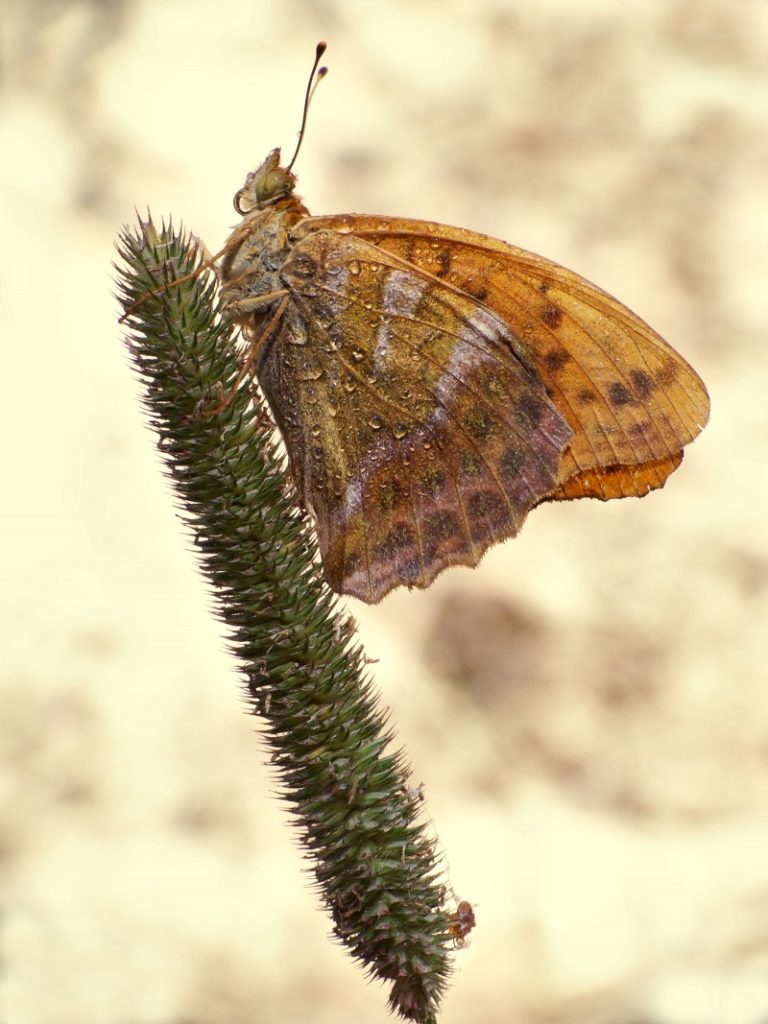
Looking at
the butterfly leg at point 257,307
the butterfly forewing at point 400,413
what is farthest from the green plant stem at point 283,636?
the butterfly forewing at point 400,413

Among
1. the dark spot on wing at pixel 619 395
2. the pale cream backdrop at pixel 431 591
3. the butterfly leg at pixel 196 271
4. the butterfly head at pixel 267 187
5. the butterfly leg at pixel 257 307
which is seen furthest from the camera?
the pale cream backdrop at pixel 431 591

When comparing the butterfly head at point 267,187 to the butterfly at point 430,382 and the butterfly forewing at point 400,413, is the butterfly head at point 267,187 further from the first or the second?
the butterfly forewing at point 400,413

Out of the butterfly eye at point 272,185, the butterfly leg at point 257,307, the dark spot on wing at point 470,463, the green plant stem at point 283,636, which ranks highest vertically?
the butterfly eye at point 272,185

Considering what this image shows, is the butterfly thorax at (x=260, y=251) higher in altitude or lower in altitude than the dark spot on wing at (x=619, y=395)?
higher

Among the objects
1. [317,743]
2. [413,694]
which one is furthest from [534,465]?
[413,694]

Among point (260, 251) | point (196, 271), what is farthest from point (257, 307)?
point (196, 271)

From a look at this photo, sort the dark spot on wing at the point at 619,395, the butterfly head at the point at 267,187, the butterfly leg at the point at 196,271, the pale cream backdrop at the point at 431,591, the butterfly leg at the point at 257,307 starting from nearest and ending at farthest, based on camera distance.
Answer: the butterfly leg at the point at 196,271
the butterfly leg at the point at 257,307
the dark spot on wing at the point at 619,395
the butterfly head at the point at 267,187
the pale cream backdrop at the point at 431,591
